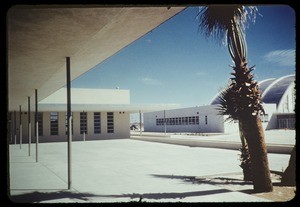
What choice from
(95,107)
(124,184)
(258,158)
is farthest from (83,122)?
(258,158)

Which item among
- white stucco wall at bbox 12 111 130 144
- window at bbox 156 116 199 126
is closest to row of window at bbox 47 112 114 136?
white stucco wall at bbox 12 111 130 144

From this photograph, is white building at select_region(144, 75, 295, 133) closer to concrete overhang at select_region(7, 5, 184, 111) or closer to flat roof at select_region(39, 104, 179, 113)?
flat roof at select_region(39, 104, 179, 113)

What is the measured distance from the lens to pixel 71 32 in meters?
6.56

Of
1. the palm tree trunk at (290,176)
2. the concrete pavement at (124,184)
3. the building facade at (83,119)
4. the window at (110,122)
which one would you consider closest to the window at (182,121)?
the building facade at (83,119)

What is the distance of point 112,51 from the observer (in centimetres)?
886

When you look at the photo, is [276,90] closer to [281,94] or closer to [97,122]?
[281,94]

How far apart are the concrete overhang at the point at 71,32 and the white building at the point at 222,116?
2711 cm

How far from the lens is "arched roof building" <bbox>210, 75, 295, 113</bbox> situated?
5111 cm

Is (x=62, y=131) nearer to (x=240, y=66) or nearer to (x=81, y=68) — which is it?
(x=81, y=68)

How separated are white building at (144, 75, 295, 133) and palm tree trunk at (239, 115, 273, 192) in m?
26.9

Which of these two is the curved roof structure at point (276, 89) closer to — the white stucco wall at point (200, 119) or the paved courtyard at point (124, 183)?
the white stucco wall at point (200, 119)

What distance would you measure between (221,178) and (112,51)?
17.6 feet

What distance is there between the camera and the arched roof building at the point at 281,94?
51.1 metres
